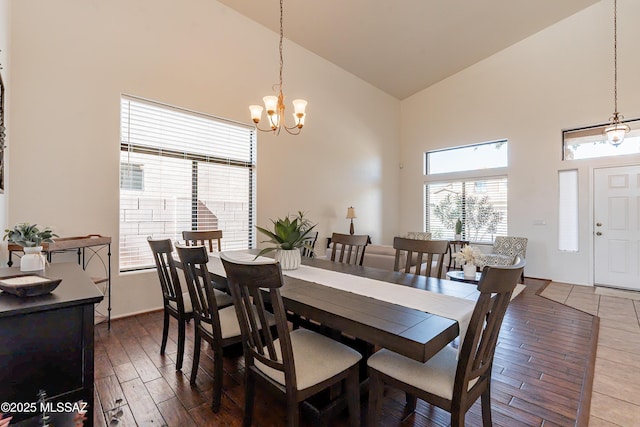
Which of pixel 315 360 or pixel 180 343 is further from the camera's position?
pixel 180 343

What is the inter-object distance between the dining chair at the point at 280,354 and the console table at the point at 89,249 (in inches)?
86.7

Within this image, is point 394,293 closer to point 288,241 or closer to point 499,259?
point 288,241

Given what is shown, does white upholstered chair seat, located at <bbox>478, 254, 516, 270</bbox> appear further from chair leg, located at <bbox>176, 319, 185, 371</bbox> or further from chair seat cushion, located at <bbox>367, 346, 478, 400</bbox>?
chair leg, located at <bbox>176, 319, 185, 371</bbox>

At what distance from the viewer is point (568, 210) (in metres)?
5.35

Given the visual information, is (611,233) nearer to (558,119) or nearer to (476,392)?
(558,119)

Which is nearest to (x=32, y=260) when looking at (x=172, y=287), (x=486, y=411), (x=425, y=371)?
(x=172, y=287)

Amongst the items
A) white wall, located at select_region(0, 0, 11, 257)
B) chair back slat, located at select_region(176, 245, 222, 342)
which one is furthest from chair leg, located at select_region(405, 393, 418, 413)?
white wall, located at select_region(0, 0, 11, 257)

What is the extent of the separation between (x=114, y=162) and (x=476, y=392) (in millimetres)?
3947

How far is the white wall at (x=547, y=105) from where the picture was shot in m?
4.90

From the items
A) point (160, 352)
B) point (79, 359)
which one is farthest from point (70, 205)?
point (79, 359)

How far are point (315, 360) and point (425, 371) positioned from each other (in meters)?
0.53

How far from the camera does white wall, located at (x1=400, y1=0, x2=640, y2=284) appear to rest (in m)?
4.90

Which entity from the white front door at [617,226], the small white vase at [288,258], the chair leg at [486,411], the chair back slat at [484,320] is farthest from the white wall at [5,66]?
the white front door at [617,226]

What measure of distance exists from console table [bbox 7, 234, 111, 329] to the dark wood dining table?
1.76m
